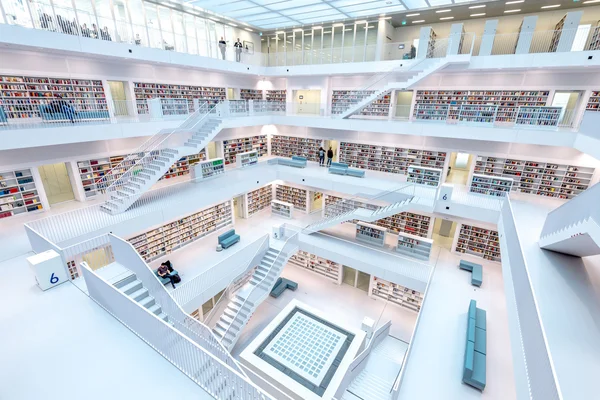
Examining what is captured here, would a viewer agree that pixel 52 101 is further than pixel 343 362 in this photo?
Yes

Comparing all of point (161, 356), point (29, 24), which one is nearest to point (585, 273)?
point (161, 356)

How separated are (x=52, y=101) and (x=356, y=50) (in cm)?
1311

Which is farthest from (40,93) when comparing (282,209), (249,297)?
(282,209)

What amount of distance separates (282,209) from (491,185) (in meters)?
9.22

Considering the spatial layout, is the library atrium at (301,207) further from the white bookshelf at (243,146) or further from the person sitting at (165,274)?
the white bookshelf at (243,146)

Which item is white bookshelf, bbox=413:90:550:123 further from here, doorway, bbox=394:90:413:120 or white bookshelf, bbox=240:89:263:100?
white bookshelf, bbox=240:89:263:100

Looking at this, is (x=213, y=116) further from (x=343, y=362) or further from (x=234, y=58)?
(x=343, y=362)

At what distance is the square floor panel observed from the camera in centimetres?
779

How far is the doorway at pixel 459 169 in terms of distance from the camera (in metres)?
12.8

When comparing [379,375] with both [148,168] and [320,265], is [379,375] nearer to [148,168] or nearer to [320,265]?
[320,265]

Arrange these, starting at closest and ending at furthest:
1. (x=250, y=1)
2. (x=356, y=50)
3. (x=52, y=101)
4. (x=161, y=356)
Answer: (x=161, y=356), (x=52, y=101), (x=250, y=1), (x=356, y=50)

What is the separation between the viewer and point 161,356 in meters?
4.11

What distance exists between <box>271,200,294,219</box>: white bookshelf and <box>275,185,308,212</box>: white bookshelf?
1.12 m

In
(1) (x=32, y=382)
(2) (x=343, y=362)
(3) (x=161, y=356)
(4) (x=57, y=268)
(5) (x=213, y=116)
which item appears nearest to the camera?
(1) (x=32, y=382)
